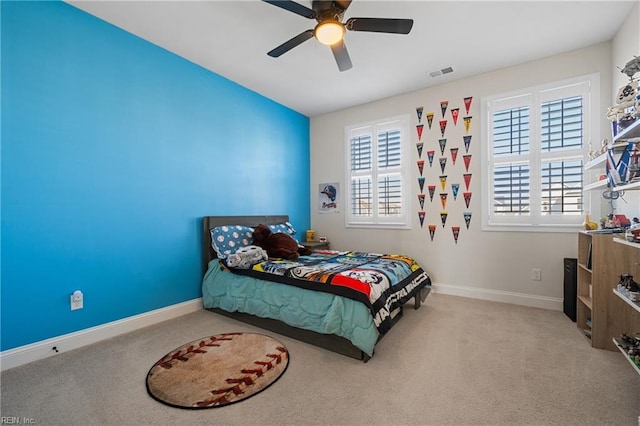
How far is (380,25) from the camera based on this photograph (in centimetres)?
205

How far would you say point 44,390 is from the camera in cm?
177

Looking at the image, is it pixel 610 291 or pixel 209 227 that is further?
pixel 209 227

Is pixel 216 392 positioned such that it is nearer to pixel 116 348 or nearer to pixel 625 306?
pixel 116 348

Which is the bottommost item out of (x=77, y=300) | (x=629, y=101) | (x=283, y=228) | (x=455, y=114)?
(x=77, y=300)

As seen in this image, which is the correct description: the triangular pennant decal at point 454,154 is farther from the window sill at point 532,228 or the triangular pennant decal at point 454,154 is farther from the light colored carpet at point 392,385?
the light colored carpet at point 392,385

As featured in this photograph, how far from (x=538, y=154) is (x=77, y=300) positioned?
480 cm

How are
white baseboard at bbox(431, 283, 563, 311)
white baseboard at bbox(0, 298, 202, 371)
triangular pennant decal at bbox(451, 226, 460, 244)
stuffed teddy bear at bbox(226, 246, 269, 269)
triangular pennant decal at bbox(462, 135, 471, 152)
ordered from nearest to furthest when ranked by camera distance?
white baseboard at bbox(0, 298, 202, 371), stuffed teddy bear at bbox(226, 246, 269, 269), white baseboard at bbox(431, 283, 563, 311), triangular pennant decal at bbox(462, 135, 471, 152), triangular pennant decal at bbox(451, 226, 460, 244)

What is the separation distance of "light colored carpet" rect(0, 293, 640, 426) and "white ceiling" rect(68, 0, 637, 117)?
281 centimetres

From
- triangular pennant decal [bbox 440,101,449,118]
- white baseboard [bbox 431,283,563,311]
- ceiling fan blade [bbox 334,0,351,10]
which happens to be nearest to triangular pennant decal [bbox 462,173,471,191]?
triangular pennant decal [bbox 440,101,449,118]

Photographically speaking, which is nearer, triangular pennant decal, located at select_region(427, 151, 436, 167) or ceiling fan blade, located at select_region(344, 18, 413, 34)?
ceiling fan blade, located at select_region(344, 18, 413, 34)

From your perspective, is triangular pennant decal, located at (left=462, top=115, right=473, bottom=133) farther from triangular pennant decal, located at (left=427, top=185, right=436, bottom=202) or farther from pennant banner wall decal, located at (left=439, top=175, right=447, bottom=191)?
triangular pennant decal, located at (left=427, top=185, right=436, bottom=202)

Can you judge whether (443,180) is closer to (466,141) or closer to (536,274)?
(466,141)

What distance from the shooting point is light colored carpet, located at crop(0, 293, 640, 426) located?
1521 millimetres

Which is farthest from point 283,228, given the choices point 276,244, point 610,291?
point 610,291
